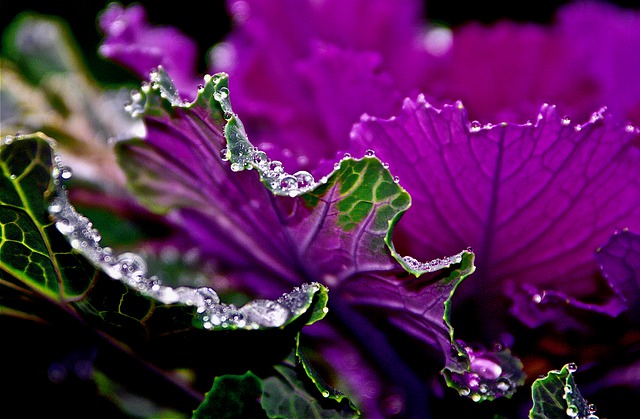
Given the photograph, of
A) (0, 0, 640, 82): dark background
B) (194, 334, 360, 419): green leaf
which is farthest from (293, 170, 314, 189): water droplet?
(0, 0, 640, 82): dark background

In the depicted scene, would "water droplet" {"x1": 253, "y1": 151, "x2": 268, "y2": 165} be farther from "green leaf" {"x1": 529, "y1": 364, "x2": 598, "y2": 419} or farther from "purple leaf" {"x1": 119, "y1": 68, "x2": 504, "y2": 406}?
"green leaf" {"x1": 529, "y1": 364, "x2": 598, "y2": 419}

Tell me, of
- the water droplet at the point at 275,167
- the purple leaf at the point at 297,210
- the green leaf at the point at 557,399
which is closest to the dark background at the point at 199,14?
the purple leaf at the point at 297,210

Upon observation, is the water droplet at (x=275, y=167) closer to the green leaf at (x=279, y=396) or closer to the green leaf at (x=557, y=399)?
the green leaf at (x=279, y=396)

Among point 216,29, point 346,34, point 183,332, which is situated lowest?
point 216,29

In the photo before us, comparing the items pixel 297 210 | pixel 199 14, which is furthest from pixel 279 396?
pixel 199 14

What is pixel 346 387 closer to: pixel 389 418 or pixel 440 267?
pixel 389 418

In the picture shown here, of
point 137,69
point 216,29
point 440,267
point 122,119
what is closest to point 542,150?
point 440,267
